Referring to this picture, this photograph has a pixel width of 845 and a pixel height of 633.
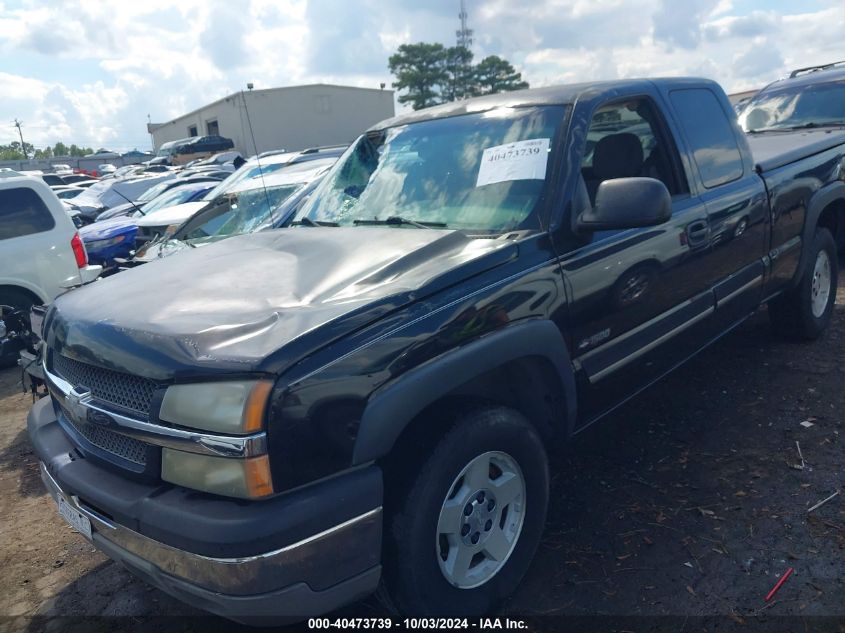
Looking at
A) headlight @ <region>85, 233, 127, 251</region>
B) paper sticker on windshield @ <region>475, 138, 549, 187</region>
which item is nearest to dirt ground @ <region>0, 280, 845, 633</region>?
paper sticker on windshield @ <region>475, 138, 549, 187</region>

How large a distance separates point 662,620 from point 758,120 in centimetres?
641

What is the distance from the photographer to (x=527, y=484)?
2.70m

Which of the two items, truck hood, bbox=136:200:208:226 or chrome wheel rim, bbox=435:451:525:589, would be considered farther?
truck hood, bbox=136:200:208:226

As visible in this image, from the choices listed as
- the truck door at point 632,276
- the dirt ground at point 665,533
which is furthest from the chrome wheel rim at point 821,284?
the truck door at point 632,276

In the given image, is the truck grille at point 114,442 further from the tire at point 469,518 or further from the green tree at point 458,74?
the green tree at point 458,74

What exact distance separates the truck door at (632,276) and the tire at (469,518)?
21.0 inches

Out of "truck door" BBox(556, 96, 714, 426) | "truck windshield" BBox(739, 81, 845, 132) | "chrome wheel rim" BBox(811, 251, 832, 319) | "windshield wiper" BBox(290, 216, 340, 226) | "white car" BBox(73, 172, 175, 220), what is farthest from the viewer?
"white car" BBox(73, 172, 175, 220)

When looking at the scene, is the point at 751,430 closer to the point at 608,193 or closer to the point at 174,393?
the point at 608,193

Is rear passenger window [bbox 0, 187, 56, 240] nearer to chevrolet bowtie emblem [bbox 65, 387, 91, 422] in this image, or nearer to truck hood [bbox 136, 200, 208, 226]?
truck hood [bbox 136, 200, 208, 226]

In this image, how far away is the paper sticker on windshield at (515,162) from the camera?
117 inches

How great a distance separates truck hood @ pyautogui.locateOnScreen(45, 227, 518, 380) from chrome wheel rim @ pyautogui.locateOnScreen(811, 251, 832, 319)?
11.4ft

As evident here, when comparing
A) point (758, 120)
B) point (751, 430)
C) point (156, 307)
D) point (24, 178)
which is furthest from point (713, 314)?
point (24, 178)

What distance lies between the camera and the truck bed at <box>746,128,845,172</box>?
4.48 m

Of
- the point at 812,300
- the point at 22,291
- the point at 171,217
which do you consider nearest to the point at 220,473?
the point at 812,300
